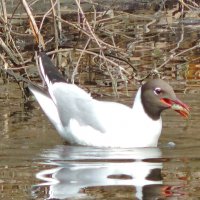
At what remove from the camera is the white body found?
10.2m

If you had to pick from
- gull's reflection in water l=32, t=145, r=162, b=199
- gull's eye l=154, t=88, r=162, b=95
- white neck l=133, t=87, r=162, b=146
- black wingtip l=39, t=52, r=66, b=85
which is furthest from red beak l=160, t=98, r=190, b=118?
black wingtip l=39, t=52, r=66, b=85

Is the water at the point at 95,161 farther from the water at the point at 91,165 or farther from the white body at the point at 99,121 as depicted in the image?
the white body at the point at 99,121

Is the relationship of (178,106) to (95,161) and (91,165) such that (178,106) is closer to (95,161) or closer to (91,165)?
(95,161)

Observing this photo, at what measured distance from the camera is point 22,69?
12.8 meters

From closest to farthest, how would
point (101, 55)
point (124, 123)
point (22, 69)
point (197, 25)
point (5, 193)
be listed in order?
point (5, 193) → point (124, 123) → point (101, 55) → point (22, 69) → point (197, 25)

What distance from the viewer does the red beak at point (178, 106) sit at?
33.9ft

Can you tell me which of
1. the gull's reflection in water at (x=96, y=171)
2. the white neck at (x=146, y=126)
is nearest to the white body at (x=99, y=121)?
the white neck at (x=146, y=126)

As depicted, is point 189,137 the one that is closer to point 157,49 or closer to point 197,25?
point 157,49

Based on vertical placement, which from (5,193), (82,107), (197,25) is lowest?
(5,193)

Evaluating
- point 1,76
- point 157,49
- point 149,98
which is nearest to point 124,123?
point 149,98

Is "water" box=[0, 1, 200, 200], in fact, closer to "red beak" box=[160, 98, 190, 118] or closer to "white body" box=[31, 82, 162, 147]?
"white body" box=[31, 82, 162, 147]

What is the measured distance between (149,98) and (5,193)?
259cm

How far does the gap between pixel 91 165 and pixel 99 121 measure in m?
0.96

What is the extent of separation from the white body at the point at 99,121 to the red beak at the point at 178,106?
0.21 metres
